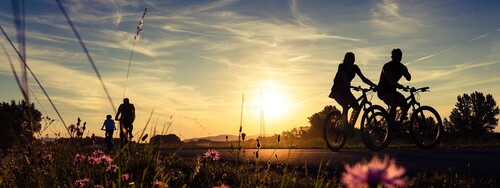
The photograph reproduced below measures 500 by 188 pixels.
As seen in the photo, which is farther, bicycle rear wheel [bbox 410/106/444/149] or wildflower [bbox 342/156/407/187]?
bicycle rear wheel [bbox 410/106/444/149]

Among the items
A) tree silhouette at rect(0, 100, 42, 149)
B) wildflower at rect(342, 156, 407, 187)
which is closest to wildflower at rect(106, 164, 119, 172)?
tree silhouette at rect(0, 100, 42, 149)

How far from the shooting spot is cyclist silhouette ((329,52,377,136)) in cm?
984

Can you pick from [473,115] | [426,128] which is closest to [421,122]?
[426,128]

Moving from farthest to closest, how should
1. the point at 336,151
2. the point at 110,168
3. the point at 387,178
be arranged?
the point at 336,151, the point at 110,168, the point at 387,178

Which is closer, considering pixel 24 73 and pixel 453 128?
pixel 24 73

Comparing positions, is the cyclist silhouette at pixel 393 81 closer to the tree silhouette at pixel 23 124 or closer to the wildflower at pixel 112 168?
the tree silhouette at pixel 23 124

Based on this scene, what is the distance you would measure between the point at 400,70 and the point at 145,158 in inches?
240

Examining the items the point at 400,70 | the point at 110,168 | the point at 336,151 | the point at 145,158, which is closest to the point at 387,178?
the point at 110,168

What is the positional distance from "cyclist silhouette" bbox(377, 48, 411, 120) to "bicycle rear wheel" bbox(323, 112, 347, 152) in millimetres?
1264

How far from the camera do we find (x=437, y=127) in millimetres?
9820

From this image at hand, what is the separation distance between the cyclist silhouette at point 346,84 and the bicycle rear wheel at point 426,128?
1.13 meters

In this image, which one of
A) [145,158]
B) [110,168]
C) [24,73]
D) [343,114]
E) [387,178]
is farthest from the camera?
[343,114]

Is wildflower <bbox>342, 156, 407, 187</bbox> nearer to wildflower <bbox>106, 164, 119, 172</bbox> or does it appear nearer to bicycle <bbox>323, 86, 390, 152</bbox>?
wildflower <bbox>106, 164, 119, 172</bbox>

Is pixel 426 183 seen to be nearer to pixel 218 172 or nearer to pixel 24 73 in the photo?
pixel 218 172
